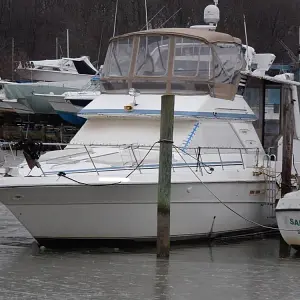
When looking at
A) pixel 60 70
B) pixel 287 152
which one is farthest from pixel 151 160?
pixel 60 70

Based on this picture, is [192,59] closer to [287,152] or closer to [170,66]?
[170,66]

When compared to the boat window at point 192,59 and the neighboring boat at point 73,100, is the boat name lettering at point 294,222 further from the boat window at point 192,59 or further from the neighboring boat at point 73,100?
the neighboring boat at point 73,100

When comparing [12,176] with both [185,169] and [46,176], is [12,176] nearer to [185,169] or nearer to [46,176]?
[46,176]

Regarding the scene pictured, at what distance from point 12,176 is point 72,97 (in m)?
27.2

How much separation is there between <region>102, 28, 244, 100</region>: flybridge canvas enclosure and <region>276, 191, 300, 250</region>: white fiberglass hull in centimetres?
298

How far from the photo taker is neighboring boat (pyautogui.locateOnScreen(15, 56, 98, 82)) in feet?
180

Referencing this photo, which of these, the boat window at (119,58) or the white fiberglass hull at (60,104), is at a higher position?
the boat window at (119,58)

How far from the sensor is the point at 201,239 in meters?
17.5

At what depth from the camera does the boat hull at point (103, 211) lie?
15.7 metres

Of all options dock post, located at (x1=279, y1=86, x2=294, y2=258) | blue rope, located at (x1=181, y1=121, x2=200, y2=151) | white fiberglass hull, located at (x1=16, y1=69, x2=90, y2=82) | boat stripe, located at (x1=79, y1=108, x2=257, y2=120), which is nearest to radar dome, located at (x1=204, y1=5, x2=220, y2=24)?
boat stripe, located at (x1=79, y1=108, x2=257, y2=120)

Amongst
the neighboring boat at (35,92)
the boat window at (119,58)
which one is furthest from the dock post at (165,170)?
the neighboring boat at (35,92)

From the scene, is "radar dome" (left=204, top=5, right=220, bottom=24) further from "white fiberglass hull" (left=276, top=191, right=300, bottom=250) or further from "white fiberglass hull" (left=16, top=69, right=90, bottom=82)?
"white fiberglass hull" (left=16, top=69, right=90, bottom=82)

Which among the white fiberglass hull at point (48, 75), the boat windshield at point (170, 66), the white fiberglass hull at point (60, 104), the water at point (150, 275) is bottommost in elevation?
the white fiberglass hull at point (60, 104)

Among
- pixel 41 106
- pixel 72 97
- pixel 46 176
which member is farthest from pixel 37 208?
pixel 41 106
